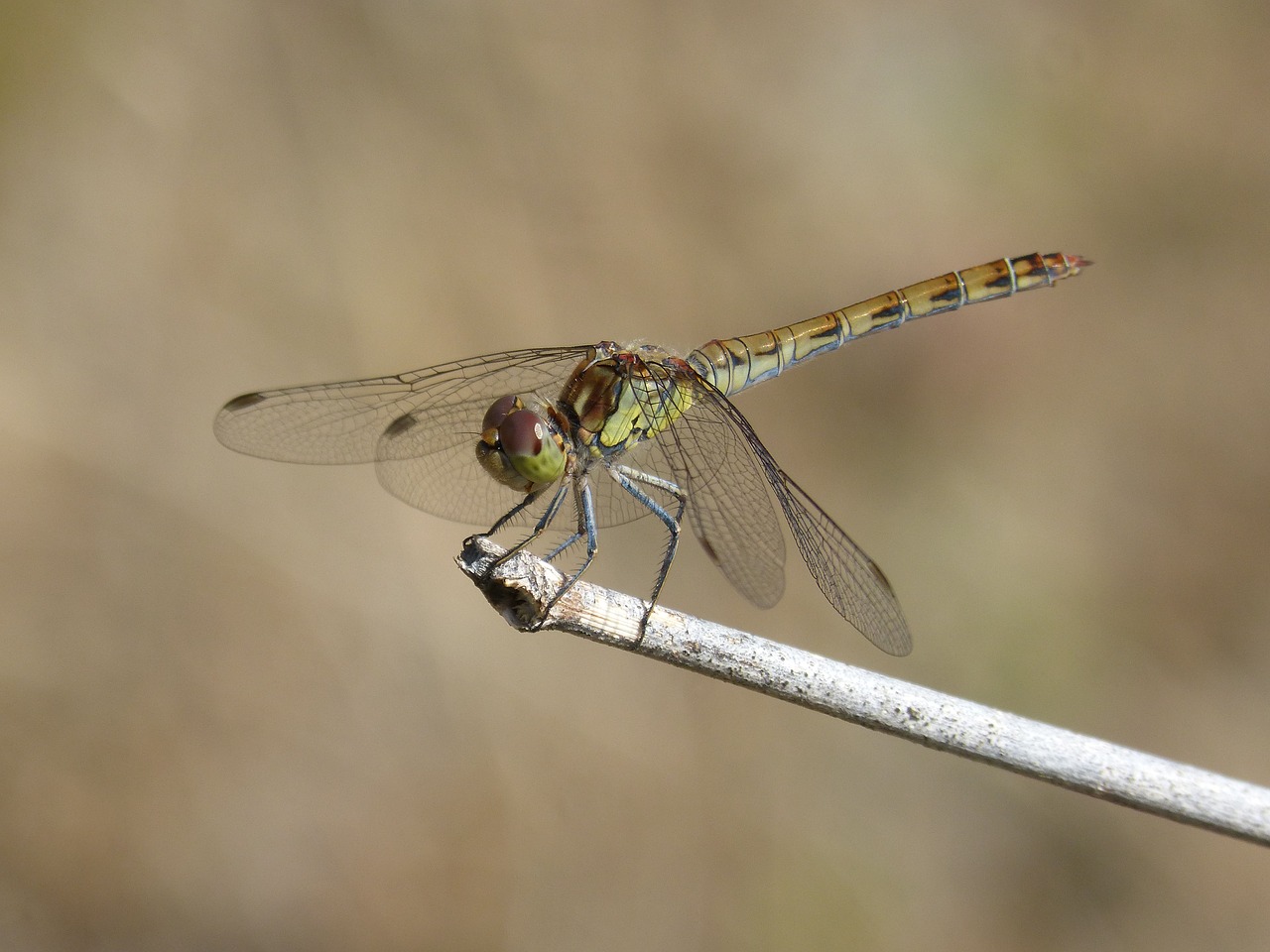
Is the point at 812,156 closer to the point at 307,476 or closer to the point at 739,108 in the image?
the point at 739,108

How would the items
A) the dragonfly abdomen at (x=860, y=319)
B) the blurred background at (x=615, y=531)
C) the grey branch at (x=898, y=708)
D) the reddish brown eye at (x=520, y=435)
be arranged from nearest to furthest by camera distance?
the grey branch at (x=898, y=708) → the reddish brown eye at (x=520, y=435) → the dragonfly abdomen at (x=860, y=319) → the blurred background at (x=615, y=531)

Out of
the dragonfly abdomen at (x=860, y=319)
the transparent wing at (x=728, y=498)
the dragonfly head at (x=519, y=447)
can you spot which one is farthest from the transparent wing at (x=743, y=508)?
the dragonfly abdomen at (x=860, y=319)

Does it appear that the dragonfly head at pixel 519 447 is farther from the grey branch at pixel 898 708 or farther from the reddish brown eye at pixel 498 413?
the grey branch at pixel 898 708

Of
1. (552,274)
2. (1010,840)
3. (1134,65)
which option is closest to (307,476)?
(552,274)

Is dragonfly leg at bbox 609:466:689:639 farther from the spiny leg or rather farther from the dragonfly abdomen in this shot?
the dragonfly abdomen

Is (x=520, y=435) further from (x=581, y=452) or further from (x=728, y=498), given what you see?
(x=728, y=498)

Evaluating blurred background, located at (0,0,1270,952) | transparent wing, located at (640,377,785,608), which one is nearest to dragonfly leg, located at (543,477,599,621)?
transparent wing, located at (640,377,785,608)
